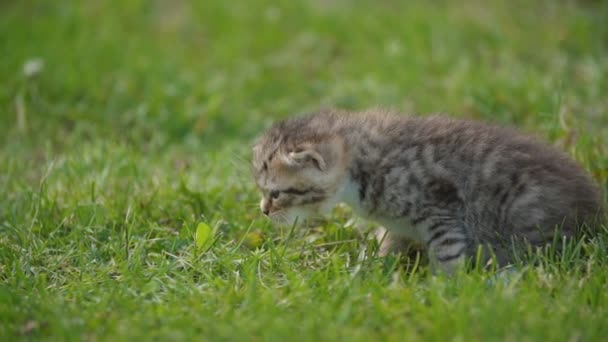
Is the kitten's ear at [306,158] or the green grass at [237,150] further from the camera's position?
the kitten's ear at [306,158]

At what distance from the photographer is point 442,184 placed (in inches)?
182

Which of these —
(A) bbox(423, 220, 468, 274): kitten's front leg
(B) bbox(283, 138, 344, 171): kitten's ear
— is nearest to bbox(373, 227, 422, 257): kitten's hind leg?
(A) bbox(423, 220, 468, 274): kitten's front leg

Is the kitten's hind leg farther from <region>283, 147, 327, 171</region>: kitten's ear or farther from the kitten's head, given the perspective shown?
<region>283, 147, 327, 171</region>: kitten's ear

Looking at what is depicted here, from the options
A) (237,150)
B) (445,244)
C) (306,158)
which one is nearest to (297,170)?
(306,158)

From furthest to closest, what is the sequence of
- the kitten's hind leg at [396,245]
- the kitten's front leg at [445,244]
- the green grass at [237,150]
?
the kitten's hind leg at [396,245] < the kitten's front leg at [445,244] < the green grass at [237,150]

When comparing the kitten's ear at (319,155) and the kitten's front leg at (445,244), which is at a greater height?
the kitten's ear at (319,155)

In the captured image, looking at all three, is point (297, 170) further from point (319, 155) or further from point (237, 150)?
point (237, 150)

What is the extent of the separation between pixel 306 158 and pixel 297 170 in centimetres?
14

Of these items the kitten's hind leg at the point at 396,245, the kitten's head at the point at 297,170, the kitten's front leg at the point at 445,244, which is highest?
the kitten's head at the point at 297,170

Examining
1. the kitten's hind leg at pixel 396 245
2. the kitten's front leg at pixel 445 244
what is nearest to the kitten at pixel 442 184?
the kitten's front leg at pixel 445 244

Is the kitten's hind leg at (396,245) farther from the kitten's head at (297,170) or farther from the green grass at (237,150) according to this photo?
the kitten's head at (297,170)

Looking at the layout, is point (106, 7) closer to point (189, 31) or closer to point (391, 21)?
point (189, 31)

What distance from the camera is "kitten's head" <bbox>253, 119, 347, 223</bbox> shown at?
15.3ft

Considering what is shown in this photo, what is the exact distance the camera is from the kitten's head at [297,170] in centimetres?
466
